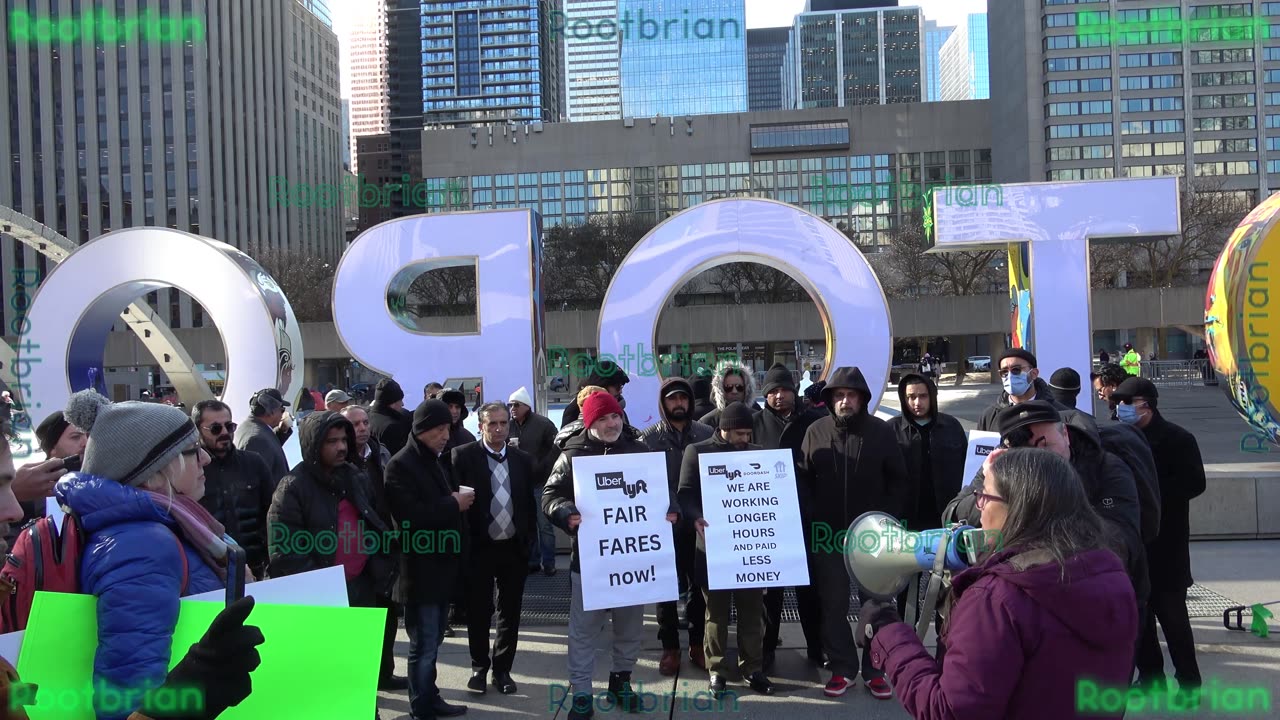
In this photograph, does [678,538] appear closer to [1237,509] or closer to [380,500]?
[380,500]

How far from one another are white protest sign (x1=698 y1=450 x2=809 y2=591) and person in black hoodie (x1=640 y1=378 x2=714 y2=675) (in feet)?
0.88

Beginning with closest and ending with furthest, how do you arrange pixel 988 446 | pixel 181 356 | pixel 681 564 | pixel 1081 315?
pixel 988 446, pixel 681 564, pixel 1081 315, pixel 181 356

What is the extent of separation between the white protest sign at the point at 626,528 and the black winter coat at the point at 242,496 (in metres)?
1.84

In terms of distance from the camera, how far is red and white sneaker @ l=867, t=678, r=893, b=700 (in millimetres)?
4898

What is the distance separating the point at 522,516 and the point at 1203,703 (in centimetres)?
393

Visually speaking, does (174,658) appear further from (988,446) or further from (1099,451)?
(988,446)

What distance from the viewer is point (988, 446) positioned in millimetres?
5023

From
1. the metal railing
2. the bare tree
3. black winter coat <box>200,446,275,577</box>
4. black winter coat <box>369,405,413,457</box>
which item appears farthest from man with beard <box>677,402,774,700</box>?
the bare tree

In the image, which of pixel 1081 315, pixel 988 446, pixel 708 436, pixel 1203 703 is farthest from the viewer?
pixel 1081 315

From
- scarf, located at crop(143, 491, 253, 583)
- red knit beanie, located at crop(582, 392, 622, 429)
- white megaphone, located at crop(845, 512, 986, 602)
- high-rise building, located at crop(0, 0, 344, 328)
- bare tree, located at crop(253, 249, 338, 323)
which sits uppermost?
high-rise building, located at crop(0, 0, 344, 328)

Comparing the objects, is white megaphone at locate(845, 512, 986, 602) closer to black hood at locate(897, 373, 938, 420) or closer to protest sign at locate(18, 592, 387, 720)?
protest sign at locate(18, 592, 387, 720)

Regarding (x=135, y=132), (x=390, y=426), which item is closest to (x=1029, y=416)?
(x=390, y=426)

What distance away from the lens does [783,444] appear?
19.0 ft

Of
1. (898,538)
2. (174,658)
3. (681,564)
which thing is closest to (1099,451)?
(898,538)
